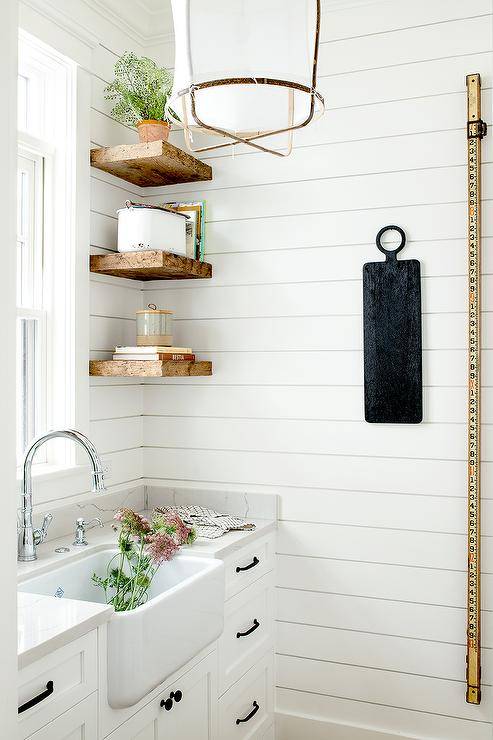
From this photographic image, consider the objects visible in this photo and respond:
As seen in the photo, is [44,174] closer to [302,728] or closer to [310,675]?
[310,675]

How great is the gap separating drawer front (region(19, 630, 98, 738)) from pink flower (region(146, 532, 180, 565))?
0.39 metres

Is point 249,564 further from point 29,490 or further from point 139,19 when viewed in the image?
point 139,19

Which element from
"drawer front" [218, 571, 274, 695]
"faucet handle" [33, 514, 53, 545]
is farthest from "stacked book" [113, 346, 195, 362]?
"drawer front" [218, 571, 274, 695]

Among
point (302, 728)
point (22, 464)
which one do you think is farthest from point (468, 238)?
point (302, 728)

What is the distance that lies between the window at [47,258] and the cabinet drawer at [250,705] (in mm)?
965

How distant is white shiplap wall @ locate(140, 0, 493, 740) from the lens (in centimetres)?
247

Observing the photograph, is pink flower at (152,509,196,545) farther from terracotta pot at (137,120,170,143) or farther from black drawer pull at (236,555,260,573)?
terracotta pot at (137,120,170,143)

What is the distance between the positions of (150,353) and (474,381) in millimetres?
1121

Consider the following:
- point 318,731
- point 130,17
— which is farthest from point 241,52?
point 318,731

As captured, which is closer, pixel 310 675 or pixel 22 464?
pixel 22 464

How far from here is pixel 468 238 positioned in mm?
2404

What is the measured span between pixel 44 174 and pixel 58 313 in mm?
478

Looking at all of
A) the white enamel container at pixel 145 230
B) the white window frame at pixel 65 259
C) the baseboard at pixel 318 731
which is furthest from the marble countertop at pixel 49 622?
the baseboard at pixel 318 731

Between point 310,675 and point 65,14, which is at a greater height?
point 65,14
